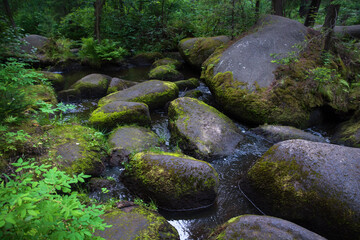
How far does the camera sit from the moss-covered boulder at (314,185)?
3125mm

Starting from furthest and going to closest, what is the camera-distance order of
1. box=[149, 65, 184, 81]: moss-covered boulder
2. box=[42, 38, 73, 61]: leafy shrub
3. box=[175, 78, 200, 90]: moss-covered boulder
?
box=[42, 38, 73, 61]: leafy shrub, box=[149, 65, 184, 81]: moss-covered boulder, box=[175, 78, 200, 90]: moss-covered boulder

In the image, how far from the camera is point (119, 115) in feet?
19.5

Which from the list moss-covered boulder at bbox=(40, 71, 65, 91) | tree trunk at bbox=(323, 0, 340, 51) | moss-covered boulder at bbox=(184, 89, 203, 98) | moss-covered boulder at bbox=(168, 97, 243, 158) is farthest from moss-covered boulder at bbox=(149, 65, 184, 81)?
tree trunk at bbox=(323, 0, 340, 51)

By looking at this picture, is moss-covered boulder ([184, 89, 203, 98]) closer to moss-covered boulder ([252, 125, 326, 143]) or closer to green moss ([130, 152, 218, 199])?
moss-covered boulder ([252, 125, 326, 143])

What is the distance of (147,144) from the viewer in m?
5.28

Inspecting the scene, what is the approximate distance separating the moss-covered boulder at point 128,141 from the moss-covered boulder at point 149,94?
1598mm

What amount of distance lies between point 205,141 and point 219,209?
180 centimetres

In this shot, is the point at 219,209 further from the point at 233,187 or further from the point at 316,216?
the point at 316,216

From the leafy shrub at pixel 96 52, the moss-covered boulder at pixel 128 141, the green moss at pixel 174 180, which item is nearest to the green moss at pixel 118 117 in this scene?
the moss-covered boulder at pixel 128 141

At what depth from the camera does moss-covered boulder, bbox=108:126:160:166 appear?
4.91 m

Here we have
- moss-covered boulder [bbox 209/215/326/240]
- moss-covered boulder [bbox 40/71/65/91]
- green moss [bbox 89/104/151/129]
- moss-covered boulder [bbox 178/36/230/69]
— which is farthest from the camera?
moss-covered boulder [bbox 178/36/230/69]

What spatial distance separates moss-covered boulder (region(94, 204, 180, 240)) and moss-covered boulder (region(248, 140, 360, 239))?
175 cm

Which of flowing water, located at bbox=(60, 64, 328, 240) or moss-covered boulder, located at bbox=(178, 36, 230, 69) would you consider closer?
flowing water, located at bbox=(60, 64, 328, 240)

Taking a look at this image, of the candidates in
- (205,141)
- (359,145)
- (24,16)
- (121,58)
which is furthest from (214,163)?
(24,16)
